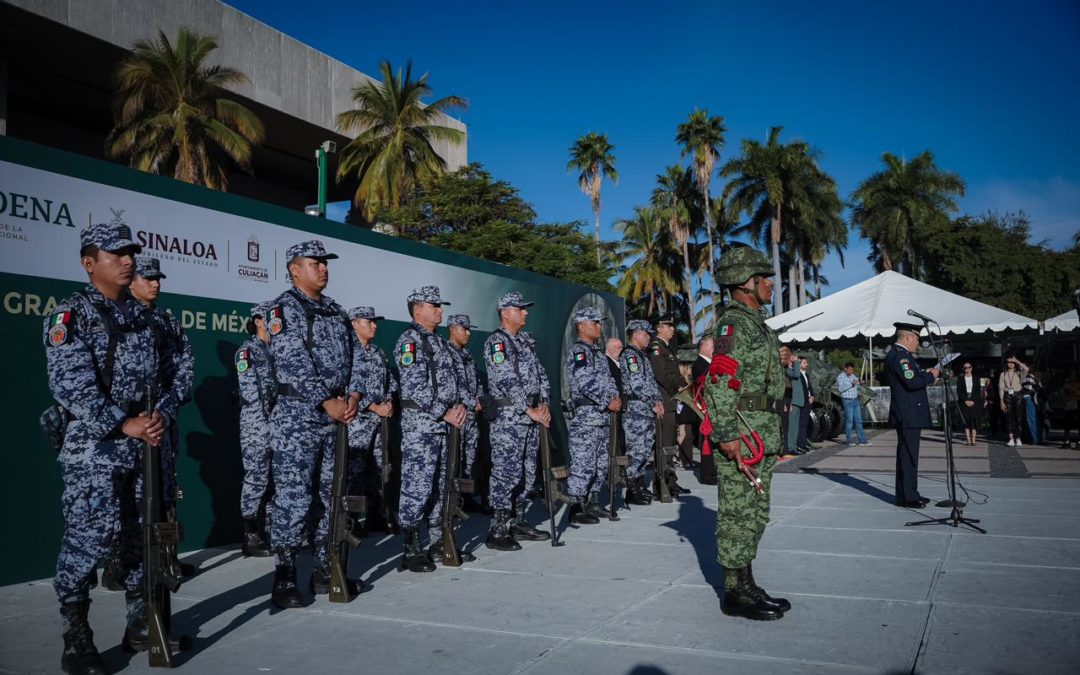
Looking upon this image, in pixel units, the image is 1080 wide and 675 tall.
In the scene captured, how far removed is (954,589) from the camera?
5.11 meters

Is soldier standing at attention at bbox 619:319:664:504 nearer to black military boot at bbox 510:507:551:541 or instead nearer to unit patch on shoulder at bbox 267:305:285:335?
black military boot at bbox 510:507:551:541

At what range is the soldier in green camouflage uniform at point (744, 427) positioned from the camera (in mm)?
4602

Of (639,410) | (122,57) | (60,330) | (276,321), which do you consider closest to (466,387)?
(276,321)

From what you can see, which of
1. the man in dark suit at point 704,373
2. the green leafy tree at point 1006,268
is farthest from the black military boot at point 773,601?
the green leafy tree at point 1006,268

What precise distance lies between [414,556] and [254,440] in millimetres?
1743

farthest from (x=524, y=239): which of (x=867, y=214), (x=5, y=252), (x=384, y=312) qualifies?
(x=867, y=214)

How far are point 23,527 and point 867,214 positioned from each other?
52141 mm

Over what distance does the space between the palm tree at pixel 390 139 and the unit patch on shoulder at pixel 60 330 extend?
25906mm

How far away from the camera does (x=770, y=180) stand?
45125 millimetres

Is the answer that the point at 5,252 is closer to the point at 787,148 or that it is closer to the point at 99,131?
the point at 99,131

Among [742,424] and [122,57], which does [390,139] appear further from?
[742,424]

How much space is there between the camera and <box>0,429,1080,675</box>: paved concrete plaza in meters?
3.88

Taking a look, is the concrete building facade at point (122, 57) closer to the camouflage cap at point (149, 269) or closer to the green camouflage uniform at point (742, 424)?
the camouflage cap at point (149, 269)

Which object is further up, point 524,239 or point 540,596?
point 524,239
